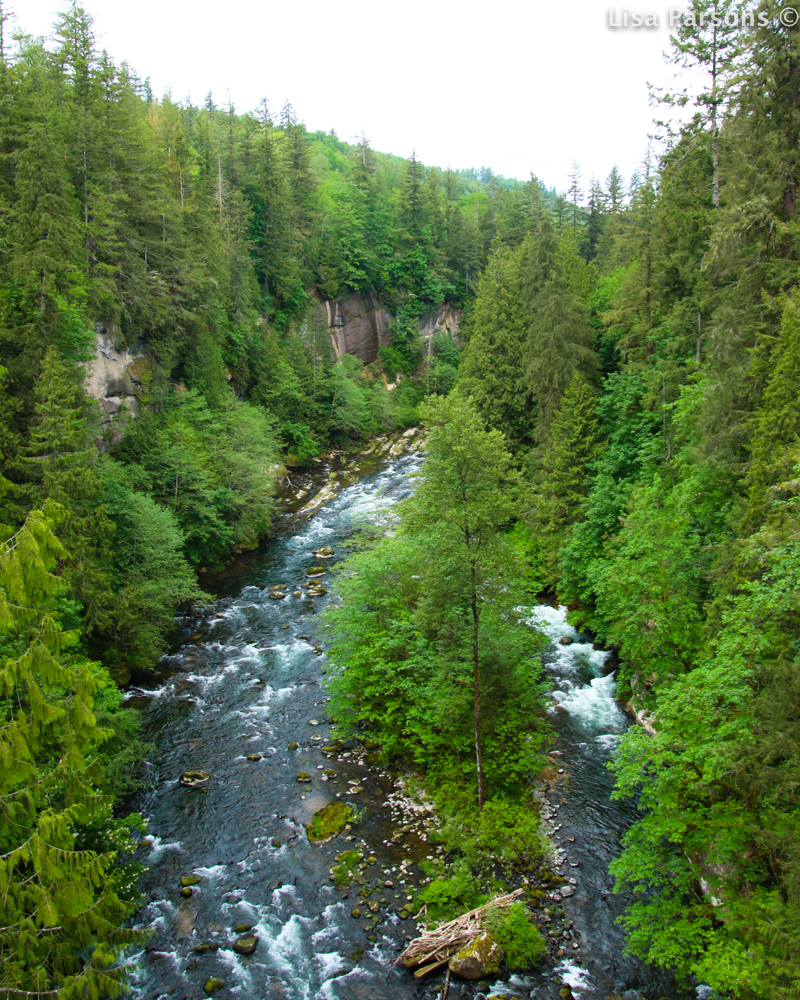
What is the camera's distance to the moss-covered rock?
49.3ft

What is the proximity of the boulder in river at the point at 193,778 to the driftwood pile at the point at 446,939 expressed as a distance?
7.86m

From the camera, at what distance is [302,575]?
31062mm

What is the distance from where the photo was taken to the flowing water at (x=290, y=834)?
11602 millimetres

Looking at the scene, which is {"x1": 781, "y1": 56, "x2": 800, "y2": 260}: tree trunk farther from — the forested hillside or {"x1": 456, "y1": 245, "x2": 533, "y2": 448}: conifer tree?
{"x1": 456, "y1": 245, "x2": 533, "y2": 448}: conifer tree

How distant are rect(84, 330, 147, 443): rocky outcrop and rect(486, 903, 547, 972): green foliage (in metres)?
25.7

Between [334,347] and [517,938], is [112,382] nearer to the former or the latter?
[517,938]

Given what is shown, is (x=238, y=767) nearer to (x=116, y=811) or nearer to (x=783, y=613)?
(x=116, y=811)

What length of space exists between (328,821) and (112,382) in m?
24.3

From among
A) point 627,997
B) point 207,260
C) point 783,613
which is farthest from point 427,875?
point 207,260

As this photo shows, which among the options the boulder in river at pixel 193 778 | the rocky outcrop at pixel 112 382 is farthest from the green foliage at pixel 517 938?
the rocky outcrop at pixel 112 382

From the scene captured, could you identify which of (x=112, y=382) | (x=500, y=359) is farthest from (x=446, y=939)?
(x=500, y=359)

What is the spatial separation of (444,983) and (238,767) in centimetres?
862

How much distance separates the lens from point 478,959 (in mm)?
11469

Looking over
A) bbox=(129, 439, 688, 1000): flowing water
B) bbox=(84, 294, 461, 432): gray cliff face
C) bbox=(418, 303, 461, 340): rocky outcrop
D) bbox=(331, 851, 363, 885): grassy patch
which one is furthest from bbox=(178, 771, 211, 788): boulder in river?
bbox=(418, 303, 461, 340): rocky outcrop
